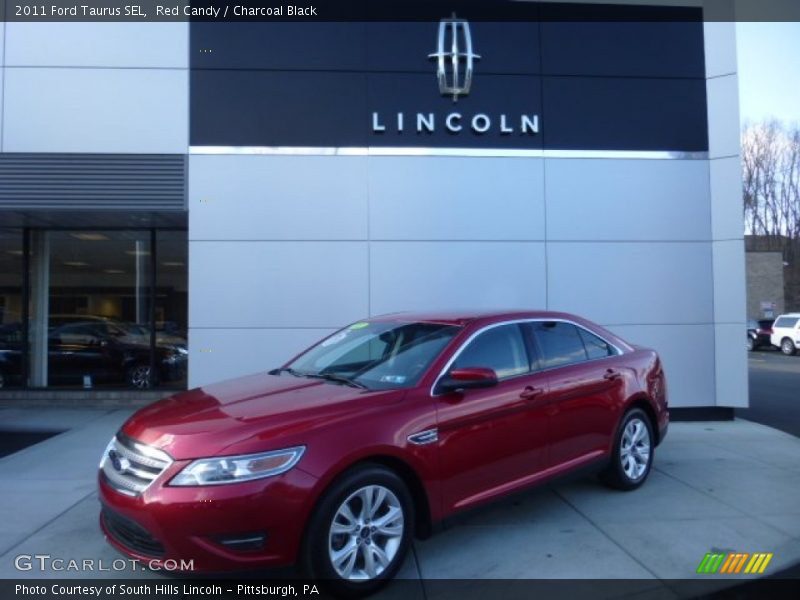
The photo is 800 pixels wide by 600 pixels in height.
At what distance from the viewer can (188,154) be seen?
29.0ft

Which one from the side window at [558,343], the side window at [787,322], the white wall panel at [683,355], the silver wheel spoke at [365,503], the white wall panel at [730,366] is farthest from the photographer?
the side window at [787,322]

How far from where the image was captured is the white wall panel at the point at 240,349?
8672 mm

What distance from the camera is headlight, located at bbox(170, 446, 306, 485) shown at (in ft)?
10.9

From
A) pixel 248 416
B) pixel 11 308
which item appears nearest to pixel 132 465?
pixel 248 416

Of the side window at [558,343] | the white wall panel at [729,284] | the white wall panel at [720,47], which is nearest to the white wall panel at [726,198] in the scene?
the white wall panel at [729,284]

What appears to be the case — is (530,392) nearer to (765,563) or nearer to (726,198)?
(765,563)

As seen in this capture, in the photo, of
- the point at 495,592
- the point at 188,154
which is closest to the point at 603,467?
the point at 495,592

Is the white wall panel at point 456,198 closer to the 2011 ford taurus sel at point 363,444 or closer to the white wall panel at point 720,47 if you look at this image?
the white wall panel at point 720,47

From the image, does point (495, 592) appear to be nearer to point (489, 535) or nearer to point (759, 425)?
point (489, 535)

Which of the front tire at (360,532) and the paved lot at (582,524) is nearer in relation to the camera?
the front tire at (360,532)

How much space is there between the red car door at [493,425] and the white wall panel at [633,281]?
175 inches

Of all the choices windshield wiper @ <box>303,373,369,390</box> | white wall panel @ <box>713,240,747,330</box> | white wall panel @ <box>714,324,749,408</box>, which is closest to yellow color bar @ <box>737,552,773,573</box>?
windshield wiper @ <box>303,373,369,390</box>

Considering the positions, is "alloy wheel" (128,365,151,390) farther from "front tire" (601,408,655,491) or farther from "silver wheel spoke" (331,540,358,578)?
"silver wheel spoke" (331,540,358,578)

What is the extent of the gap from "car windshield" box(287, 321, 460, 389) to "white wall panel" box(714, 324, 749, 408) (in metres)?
6.03
